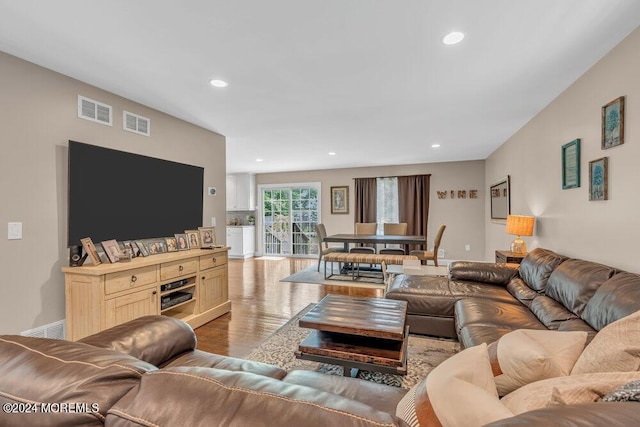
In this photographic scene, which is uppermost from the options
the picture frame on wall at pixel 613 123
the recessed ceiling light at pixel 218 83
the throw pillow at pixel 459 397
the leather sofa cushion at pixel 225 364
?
the recessed ceiling light at pixel 218 83

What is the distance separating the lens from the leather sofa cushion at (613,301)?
1507 millimetres

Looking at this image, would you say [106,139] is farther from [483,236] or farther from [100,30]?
[483,236]

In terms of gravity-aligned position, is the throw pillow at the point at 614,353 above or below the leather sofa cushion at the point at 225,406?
below

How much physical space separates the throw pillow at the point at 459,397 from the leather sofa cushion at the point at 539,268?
7.21 ft

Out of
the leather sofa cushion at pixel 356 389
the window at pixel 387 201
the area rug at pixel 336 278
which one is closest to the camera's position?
the leather sofa cushion at pixel 356 389

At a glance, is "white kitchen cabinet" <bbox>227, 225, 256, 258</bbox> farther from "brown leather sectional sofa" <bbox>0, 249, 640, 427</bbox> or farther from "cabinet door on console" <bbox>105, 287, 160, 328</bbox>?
"brown leather sectional sofa" <bbox>0, 249, 640, 427</bbox>

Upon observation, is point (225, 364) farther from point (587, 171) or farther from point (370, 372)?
point (587, 171)

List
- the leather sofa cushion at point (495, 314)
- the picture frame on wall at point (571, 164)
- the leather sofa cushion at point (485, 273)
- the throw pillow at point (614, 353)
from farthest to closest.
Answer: the leather sofa cushion at point (485, 273) < the picture frame on wall at point (571, 164) < the leather sofa cushion at point (495, 314) < the throw pillow at point (614, 353)

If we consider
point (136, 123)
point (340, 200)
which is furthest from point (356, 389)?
point (340, 200)

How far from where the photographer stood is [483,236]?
6.48m

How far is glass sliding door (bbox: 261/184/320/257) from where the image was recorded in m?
7.96

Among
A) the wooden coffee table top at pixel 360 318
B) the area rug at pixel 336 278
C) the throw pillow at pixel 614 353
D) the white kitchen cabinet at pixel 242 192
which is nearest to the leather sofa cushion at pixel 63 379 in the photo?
the throw pillow at pixel 614 353

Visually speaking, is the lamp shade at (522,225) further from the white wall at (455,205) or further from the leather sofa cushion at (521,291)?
the white wall at (455,205)

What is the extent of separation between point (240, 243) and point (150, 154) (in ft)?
15.8
